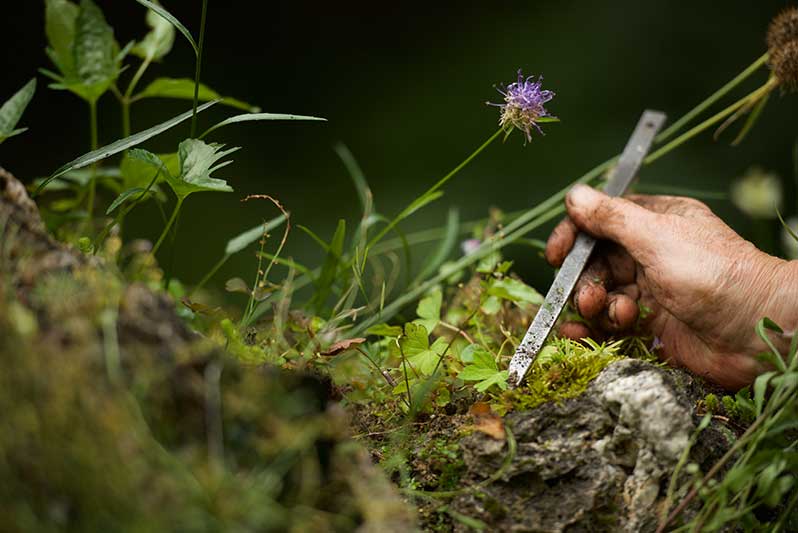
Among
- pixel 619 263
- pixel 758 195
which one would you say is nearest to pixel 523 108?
pixel 619 263

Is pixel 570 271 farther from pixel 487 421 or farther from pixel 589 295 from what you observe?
pixel 487 421

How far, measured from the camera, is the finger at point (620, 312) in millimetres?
1068

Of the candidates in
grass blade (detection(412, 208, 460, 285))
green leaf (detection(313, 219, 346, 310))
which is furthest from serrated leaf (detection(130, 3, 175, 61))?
grass blade (detection(412, 208, 460, 285))

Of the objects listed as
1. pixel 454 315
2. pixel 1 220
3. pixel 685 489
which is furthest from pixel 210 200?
pixel 685 489

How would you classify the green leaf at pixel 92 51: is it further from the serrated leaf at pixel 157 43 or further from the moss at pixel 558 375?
the moss at pixel 558 375

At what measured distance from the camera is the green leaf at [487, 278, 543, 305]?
3.63ft

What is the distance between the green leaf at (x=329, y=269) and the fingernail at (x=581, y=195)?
1.19ft

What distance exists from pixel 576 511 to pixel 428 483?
0.16 metres

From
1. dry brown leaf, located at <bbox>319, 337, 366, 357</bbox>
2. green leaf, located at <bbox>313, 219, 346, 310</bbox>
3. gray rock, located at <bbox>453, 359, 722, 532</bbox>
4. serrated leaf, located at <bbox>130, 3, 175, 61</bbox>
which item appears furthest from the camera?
serrated leaf, located at <bbox>130, 3, 175, 61</bbox>

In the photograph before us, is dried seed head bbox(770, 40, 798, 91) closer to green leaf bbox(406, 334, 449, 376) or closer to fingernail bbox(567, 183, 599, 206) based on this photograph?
fingernail bbox(567, 183, 599, 206)

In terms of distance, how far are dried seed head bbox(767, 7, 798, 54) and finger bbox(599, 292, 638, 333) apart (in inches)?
19.2

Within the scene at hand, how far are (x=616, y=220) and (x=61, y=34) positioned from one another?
887 mm

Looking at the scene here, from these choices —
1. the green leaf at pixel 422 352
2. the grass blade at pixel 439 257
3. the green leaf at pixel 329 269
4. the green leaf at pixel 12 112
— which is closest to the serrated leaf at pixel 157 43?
the green leaf at pixel 12 112

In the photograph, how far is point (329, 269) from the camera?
1.22 meters
